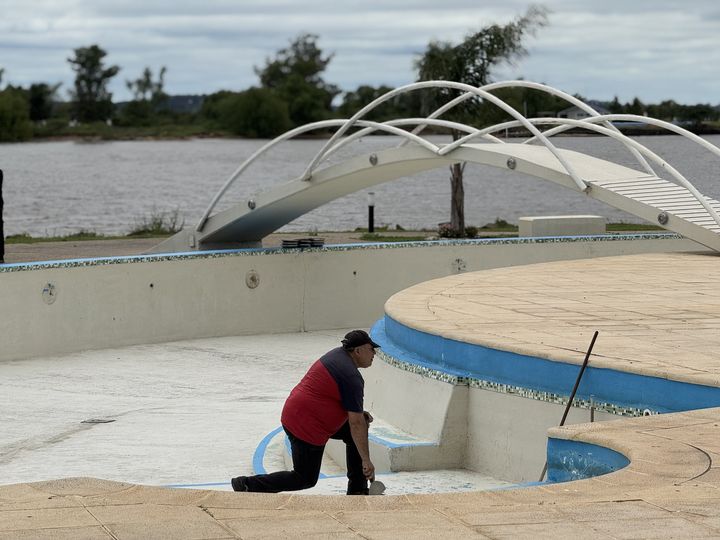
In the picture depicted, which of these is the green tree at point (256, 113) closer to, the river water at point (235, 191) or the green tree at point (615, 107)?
the river water at point (235, 191)

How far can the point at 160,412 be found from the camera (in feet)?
46.3

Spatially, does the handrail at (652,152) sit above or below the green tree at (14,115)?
below

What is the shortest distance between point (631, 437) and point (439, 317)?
183 inches

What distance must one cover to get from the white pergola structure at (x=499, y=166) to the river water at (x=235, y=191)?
13.9 metres

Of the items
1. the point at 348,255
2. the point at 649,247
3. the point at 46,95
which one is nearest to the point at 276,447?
the point at 348,255

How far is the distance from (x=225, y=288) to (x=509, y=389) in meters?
10.8

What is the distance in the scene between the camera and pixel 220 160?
147m

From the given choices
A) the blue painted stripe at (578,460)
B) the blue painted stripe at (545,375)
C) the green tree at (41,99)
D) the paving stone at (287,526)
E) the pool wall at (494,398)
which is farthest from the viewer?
the green tree at (41,99)

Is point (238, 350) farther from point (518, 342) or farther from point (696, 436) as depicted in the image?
point (696, 436)

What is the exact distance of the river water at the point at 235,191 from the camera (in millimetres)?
59969

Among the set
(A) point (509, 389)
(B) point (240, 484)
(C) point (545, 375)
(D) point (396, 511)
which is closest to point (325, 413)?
(B) point (240, 484)

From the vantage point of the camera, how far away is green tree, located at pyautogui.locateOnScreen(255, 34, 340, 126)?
131 metres

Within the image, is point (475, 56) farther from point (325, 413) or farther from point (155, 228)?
point (325, 413)

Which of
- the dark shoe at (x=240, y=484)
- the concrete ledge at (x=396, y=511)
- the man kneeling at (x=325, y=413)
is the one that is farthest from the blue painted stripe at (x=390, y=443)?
the concrete ledge at (x=396, y=511)
